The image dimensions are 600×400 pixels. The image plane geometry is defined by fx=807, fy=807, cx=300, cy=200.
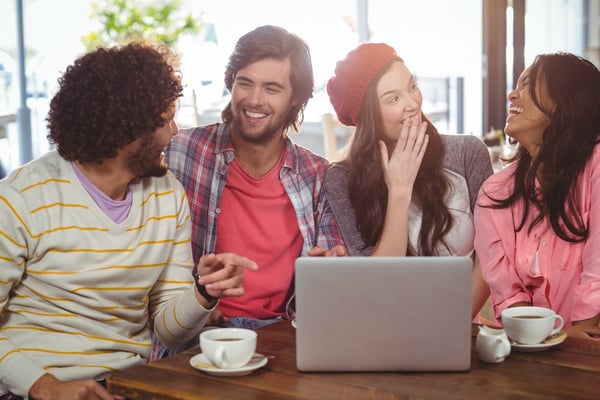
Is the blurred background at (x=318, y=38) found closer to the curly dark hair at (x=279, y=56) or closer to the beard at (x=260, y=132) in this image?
the curly dark hair at (x=279, y=56)

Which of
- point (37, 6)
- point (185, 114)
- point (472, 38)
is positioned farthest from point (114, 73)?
point (472, 38)

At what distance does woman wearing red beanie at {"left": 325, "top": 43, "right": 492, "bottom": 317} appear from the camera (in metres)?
2.29

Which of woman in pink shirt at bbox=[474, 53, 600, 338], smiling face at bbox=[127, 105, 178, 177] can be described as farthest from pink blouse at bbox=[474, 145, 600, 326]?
smiling face at bbox=[127, 105, 178, 177]

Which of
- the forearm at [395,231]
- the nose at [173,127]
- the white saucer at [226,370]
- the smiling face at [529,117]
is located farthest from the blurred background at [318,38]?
→ the white saucer at [226,370]

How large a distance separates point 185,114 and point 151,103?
10.1 feet

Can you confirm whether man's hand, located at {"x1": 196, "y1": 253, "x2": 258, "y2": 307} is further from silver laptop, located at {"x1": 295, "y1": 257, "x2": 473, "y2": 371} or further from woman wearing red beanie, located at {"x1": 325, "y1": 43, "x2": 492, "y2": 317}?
woman wearing red beanie, located at {"x1": 325, "y1": 43, "x2": 492, "y2": 317}

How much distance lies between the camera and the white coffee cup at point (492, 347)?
139 cm

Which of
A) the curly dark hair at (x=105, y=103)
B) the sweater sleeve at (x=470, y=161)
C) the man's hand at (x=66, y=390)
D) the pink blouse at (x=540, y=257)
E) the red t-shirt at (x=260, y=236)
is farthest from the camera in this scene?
the sweater sleeve at (x=470, y=161)

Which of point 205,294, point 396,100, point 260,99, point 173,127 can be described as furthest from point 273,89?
point 205,294

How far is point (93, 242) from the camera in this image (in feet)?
5.57

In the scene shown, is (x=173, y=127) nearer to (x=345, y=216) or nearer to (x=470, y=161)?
(x=345, y=216)

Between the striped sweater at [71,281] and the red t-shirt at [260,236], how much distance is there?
443mm

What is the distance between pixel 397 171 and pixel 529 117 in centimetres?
39

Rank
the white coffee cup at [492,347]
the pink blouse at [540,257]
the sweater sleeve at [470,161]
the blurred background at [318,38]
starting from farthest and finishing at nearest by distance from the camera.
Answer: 1. the blurred background at [318,38]
2. the sweater sleeve at [470,161]
3. the pink blouse at [540,257]
4. the white coffee cup at [492,347]
